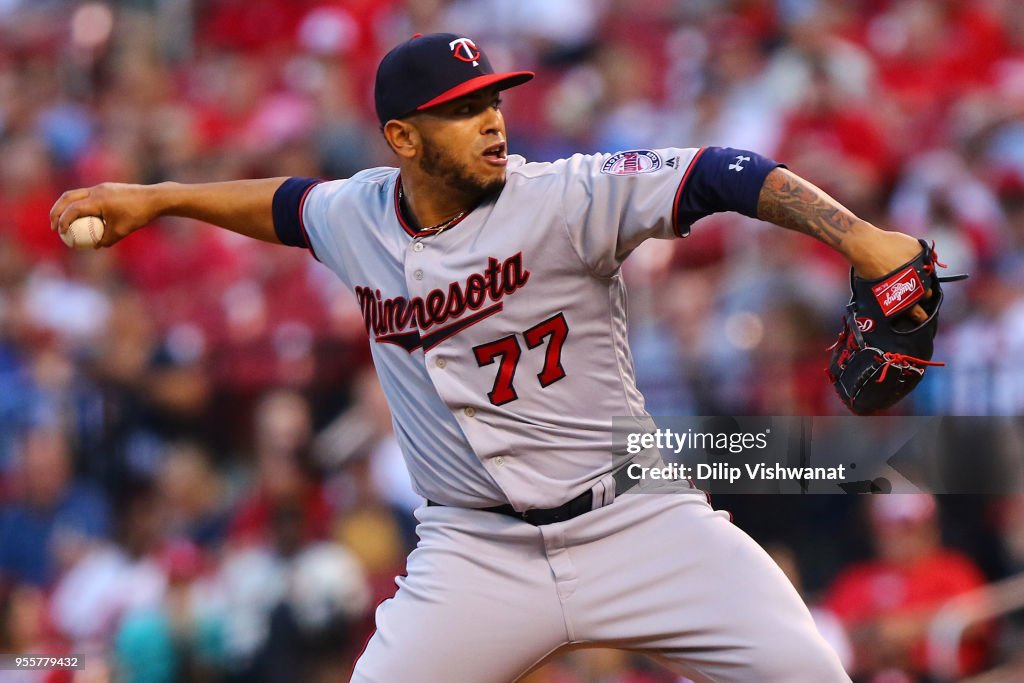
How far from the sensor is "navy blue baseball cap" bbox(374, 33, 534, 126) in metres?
3.07

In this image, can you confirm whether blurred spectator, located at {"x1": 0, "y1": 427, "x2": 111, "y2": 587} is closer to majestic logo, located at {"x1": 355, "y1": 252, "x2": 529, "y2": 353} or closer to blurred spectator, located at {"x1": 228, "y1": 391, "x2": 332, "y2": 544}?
blurred spectator, located at {"x1": 228, "y1": 391, "x2": 332, "y2": 544}

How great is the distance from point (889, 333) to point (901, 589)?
2449 mm

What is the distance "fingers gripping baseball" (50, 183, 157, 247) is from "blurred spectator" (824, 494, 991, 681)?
294cm

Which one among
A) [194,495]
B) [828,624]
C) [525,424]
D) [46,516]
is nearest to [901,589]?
[828,624]

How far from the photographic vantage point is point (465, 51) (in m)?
3.11

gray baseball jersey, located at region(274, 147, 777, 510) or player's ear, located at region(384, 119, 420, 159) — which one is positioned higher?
player's ear, located at region(384, 119, 420, 159)

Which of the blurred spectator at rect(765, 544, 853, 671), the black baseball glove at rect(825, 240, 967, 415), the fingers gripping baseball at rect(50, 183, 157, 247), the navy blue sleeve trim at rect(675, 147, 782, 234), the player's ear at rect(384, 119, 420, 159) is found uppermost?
the player's ear at rect(384, 119, 420, 159)

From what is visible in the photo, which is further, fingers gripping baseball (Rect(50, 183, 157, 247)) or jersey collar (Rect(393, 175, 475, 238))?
fingers gripping baseball (Rect(50, 183, 157, 247))

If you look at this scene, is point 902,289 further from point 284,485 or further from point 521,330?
point 284,485

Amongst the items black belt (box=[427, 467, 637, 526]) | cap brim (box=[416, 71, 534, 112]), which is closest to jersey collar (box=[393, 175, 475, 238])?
cap brim (box=[416, 71, 534, 112])

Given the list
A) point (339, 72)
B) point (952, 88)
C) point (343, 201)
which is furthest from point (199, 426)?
point (952, 88)

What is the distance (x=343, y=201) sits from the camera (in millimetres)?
3396

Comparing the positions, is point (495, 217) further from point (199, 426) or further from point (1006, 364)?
point (199, 426)

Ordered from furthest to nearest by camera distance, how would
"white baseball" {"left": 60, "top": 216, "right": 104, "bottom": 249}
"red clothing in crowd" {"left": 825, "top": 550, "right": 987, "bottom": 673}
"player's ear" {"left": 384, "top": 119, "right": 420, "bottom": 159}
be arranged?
"red clothing in crowd" {"left": 825, "top": 550, "right": 987, "bottom": 673}, "white baseball" {"left": 60, "top": 216, "right": 104, "bottom": 249}, "player's ear" {"left": 384, "top": 119, "right": 420, "bottom": 159}
